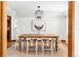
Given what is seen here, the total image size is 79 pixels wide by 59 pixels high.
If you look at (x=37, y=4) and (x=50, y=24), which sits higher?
(x=37, y=4)

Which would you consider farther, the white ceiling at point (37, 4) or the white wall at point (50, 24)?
the white wall at point (50, 24)

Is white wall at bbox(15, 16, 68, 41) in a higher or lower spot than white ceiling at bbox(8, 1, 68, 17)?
lower

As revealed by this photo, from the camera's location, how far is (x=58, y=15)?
1201 cm

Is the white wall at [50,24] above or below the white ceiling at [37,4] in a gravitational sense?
below

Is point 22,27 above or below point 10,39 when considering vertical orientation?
above

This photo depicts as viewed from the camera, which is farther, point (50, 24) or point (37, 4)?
point (50, 24)

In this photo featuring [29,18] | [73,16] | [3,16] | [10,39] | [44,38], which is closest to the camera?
[3,16]

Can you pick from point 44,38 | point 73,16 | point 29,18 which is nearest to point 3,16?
point 73,16

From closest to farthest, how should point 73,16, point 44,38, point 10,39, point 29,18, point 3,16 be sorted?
point 3,16
point 73,16
point 44,38
point 10,39
point 29,18

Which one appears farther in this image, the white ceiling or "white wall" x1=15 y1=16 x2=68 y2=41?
"white wall" x1=15 y1=16 x2=68 y2=41

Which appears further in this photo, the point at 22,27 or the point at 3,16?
the point at 22,27

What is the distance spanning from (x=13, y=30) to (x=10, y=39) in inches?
31.8
